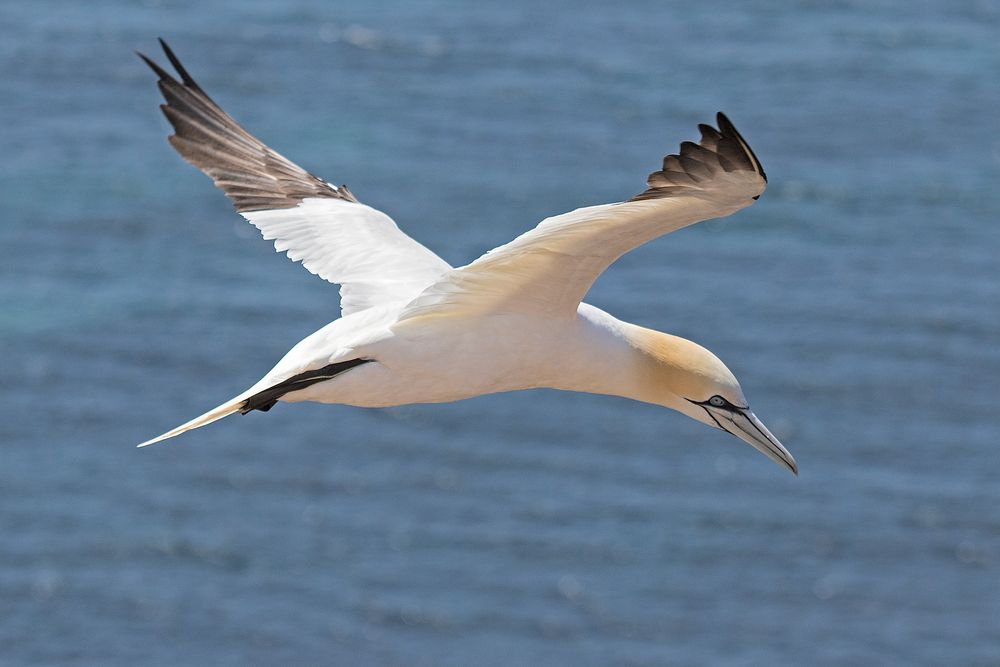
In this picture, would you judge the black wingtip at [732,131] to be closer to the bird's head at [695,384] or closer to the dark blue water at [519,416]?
the bird's head at [695,384]

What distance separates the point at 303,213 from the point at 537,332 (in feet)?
8.40

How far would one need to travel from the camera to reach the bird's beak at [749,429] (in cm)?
891

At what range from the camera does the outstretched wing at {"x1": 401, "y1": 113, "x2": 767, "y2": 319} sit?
23.5ft

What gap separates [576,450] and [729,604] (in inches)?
104

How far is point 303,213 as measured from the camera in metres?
10.5

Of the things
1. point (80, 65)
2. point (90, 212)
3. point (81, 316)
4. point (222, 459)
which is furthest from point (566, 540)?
point (80, 65)

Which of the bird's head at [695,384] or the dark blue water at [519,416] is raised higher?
the bird's head at [695,384]

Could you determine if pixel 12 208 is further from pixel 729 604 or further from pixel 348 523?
pixel 729 604

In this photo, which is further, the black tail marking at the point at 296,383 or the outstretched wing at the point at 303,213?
the outstretched wing at the point at 303,213

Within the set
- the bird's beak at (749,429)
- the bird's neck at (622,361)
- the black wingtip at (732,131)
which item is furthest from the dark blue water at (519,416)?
the black wingtip at (732,131)

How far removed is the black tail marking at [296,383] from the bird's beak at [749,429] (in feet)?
5.66

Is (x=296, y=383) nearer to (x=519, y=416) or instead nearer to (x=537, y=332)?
(x=537, y=332)

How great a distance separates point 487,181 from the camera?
26.6 meters

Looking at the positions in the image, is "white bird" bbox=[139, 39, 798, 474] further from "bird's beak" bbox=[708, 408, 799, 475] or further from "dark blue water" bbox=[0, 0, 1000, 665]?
"dark blue water" bbox=[0, 0, 1000, 665]
